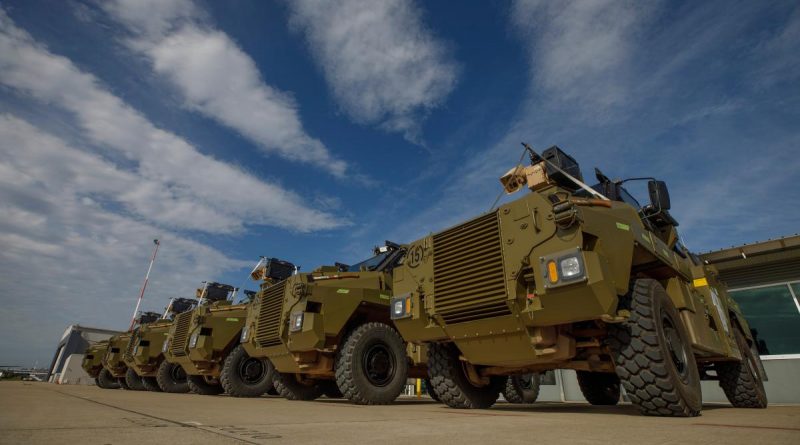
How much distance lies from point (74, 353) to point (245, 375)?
30225 millimetres

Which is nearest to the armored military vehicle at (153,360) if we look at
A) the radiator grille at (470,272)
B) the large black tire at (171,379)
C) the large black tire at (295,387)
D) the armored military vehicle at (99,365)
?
the large black tire at (171,379)

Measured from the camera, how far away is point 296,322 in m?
6.52

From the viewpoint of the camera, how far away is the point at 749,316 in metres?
10.1

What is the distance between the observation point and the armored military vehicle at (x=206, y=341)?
994 cm

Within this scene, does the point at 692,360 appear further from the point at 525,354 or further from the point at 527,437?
the point at 527,437

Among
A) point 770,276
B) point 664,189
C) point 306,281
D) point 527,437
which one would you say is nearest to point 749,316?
point 770,276

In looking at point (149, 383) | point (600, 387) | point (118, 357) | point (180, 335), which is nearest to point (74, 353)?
point (118, 357)

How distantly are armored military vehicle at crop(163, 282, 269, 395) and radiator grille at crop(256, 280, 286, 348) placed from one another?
2.26m

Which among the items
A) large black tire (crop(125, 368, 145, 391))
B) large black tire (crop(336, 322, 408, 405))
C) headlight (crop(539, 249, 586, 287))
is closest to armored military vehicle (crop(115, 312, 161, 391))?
large black tire (crop(125, 368, 145, 391))

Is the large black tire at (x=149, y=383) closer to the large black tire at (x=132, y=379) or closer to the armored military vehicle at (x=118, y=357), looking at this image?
the large black tire at (x=132, y=379)

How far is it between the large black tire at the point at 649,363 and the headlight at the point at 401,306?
2.06 metres

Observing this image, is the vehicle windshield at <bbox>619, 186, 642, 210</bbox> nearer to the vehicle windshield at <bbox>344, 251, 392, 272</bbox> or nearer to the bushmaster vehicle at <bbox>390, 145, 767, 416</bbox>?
the bushmaster vehicle at <bbox>390, 145, 767, 416</bbox>

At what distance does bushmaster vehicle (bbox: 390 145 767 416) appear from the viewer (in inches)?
129

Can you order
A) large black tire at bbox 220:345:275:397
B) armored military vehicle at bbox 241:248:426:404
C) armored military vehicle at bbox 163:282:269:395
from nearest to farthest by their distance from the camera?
1. armored military vehicle at bbox 241:248:426:404
2. large black tire at bbox 220:345:275:397
3. armored military vehicle at bbox 163:282:269:395
